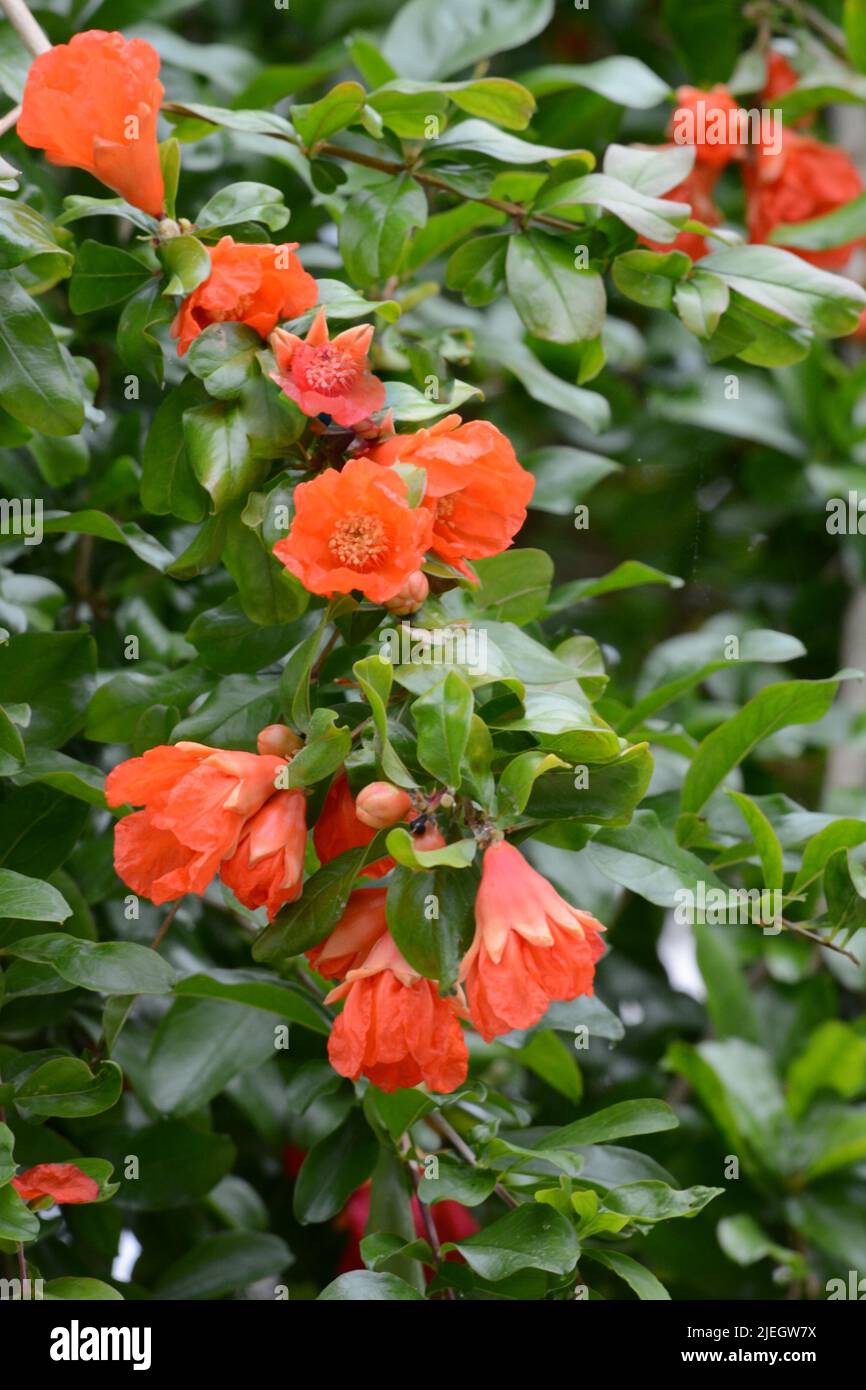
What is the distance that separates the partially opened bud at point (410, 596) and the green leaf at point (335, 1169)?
0.34 metres

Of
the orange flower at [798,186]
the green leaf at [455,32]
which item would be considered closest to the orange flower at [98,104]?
the green leaf at [455,32]

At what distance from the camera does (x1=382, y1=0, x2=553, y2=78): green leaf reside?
1.13m

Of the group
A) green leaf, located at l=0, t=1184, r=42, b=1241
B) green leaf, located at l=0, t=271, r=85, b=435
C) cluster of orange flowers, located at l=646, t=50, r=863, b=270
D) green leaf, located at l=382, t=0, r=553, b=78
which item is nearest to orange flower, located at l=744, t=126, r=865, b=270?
cluster of orange flowers, located at l=646, t=50, r=863, b=270

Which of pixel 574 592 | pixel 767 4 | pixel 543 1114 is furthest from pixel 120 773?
pixel 767 4

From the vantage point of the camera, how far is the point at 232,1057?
0.88 meters

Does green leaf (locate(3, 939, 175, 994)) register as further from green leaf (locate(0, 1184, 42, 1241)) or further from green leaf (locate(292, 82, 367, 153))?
green leaf (locate(292, 82, 367, 153))

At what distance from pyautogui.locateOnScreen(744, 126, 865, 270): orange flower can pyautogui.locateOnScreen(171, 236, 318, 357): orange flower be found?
760mm

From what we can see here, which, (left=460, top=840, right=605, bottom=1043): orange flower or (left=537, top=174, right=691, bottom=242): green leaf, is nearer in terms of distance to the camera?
(left=460, top=840, right=605, bottom=1043): orange flower

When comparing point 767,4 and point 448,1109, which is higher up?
point 767,4

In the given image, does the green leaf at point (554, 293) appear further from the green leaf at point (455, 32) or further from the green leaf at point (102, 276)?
the green leaf at point (455, 32)

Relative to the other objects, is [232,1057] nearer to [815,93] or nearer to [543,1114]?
[543,1114]

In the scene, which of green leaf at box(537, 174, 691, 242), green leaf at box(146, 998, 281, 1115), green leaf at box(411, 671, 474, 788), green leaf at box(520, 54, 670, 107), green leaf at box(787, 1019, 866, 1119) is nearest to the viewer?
green leaf at box(411, 671, 474, 788)

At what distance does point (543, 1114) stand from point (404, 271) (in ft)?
2.02

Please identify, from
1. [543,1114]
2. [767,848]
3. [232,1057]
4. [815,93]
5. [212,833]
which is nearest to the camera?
[212,833]
